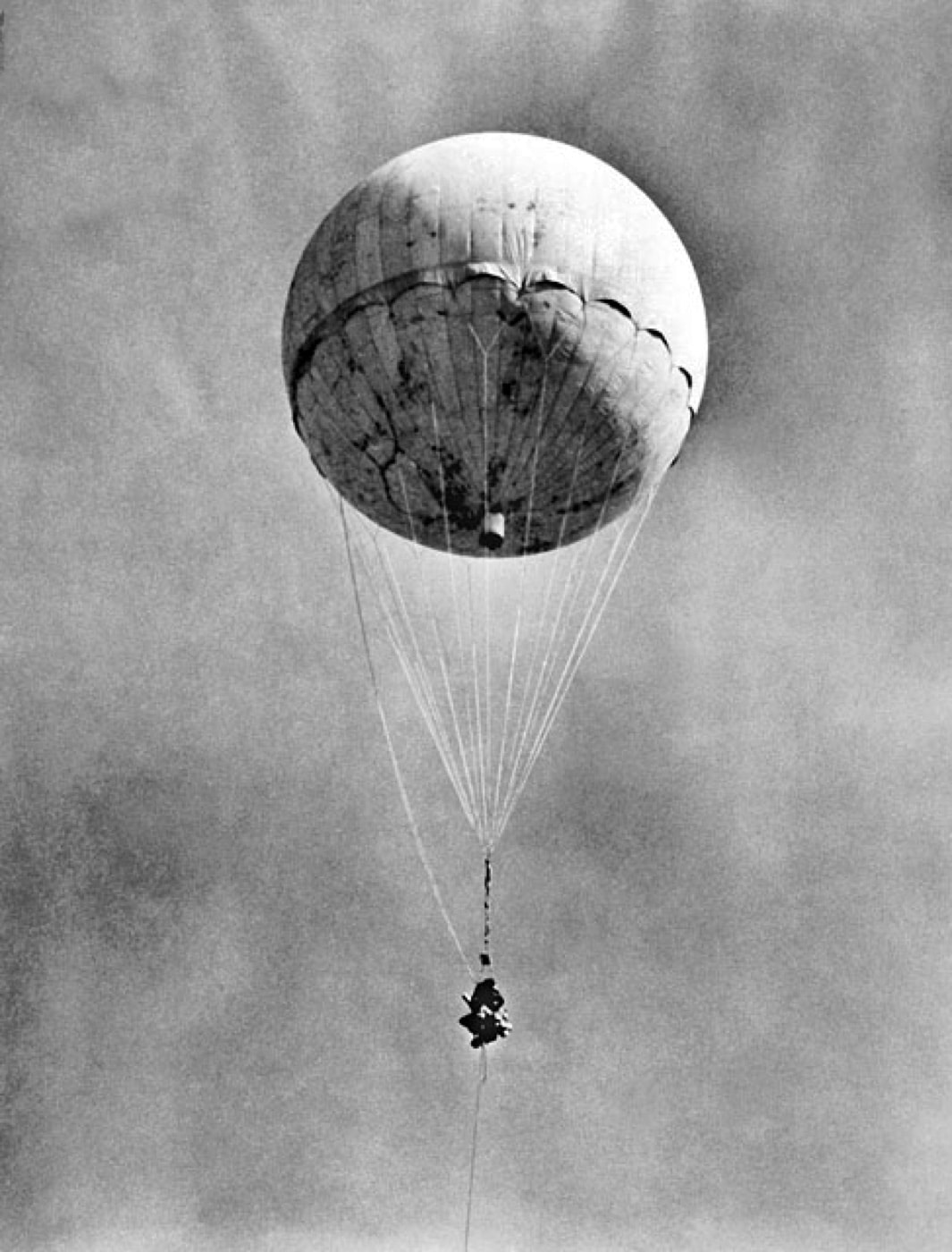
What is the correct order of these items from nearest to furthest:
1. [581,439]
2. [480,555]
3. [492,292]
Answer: [492,292]
[581,439]
[480,555]

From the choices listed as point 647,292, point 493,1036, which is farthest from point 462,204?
point 493,1036

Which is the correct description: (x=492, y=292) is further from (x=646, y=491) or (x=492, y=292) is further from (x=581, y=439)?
(x=646, y=491)

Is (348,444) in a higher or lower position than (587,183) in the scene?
lower

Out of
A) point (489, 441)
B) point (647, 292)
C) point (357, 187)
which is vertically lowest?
point (489, 441)


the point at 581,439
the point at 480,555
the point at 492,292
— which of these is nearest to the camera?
the point at 492,292

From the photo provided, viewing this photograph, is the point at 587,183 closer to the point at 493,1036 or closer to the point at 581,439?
the point at 581,439

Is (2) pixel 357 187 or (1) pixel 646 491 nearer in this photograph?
(2) pixel 357 187

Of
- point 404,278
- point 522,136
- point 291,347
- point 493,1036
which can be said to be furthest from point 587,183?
point 493,1036
